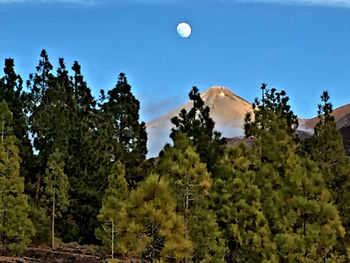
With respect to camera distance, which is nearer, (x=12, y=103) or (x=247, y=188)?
(x=247, y=188)

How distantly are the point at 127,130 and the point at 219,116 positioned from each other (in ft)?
397

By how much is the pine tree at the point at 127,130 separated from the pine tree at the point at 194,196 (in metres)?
25.7

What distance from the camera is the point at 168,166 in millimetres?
24875

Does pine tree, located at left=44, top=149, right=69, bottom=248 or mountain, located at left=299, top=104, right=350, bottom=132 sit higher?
mountain, located at left=299, top=104, right=350, bottom=132

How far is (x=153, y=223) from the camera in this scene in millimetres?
17609

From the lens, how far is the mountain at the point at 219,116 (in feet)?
546

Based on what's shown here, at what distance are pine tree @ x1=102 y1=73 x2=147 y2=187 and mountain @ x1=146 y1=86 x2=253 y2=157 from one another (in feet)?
340

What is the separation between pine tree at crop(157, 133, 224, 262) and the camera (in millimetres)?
24016

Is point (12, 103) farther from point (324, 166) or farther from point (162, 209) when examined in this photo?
point (162, 209)

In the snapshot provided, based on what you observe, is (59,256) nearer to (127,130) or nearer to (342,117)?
(127,130)

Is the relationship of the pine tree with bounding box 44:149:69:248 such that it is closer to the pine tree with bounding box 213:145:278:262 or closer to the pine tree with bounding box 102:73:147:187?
the pine tree with bounding box 102:73:147:187

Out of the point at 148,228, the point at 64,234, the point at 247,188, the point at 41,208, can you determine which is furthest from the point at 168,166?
the point at 64,234

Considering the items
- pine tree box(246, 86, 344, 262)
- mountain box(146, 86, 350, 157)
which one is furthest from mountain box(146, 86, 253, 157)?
pine tree box(246, 86, 344, 262)

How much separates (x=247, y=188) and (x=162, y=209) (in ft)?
37.6
